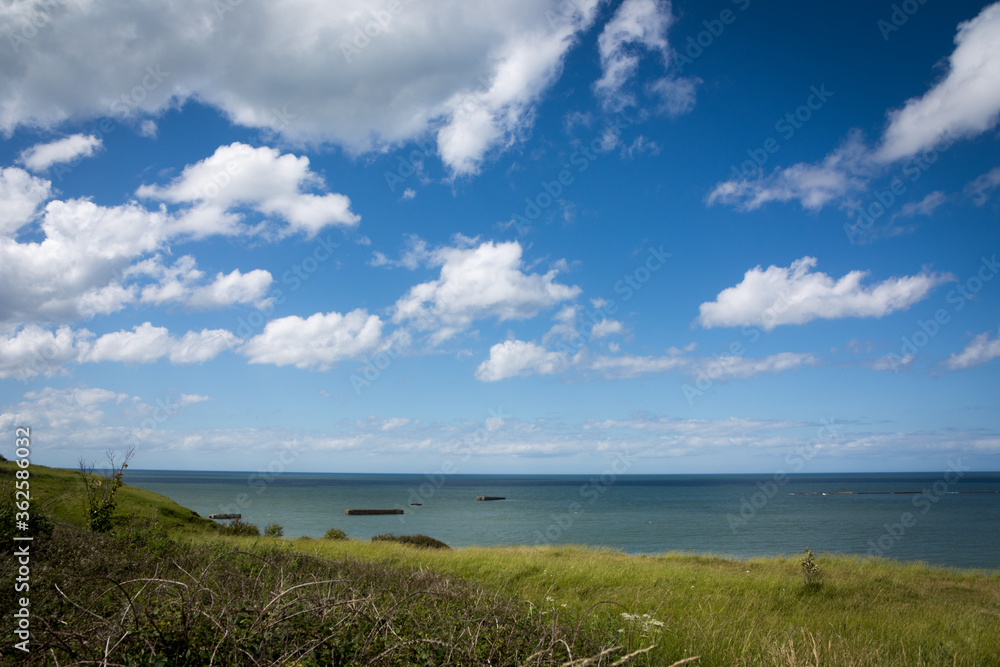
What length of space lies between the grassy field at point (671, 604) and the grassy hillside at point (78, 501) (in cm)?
10

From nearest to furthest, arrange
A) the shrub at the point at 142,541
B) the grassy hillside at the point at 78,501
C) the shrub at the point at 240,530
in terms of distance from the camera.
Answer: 1. the shrub at the point at 142,541
2. the grassy hillside at the point at 78,501
3. the shrub at the point at 240,530

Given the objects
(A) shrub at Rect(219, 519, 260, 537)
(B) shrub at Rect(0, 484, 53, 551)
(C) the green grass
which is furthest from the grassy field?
(B) shrub at Rect(0, 484, 53, 551)

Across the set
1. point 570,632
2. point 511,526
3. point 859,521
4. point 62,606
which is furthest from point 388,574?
point 859,521

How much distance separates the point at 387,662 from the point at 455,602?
104 inches

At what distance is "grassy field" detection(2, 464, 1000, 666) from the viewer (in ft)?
18.4

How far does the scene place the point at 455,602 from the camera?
21.7 feet

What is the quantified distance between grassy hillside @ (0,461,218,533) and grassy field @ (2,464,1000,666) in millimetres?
99

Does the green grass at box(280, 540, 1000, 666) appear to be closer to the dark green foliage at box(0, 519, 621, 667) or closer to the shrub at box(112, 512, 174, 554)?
the dark green foliage at box(0, 519, 621, 667)

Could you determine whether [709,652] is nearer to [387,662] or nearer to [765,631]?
[765,631]

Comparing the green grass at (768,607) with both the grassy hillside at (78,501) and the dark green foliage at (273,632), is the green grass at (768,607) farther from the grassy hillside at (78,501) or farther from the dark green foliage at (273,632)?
the grassy hillside at (78,501)

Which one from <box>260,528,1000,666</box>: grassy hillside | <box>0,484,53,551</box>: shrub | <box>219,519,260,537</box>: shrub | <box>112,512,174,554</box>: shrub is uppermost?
<box>0,484,53,551</box>: shrub

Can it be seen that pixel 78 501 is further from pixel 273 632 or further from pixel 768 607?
pixel 768 607

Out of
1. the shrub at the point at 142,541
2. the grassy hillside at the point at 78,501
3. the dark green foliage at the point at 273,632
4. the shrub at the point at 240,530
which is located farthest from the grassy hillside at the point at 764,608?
the grassy hillside at the point at 78,501

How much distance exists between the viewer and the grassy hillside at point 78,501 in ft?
58.1
